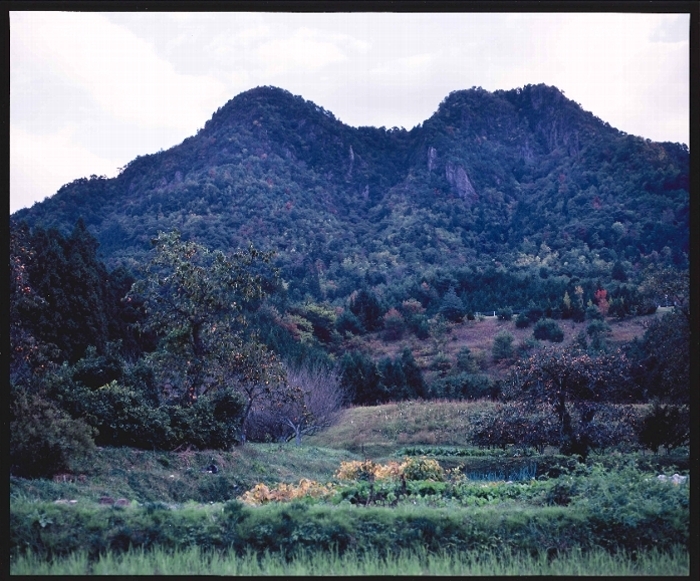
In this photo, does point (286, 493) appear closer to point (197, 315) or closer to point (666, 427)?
point (666, 427)

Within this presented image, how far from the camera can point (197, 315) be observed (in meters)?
16.2

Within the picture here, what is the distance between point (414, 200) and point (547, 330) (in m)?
25.6

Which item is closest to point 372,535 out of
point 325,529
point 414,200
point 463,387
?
point 325,529

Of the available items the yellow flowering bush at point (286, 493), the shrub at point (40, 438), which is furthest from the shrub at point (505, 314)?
the shrub at point (40, 438)

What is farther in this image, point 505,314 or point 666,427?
point 505,314

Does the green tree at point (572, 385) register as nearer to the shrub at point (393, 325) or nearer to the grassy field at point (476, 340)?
the grassy field at point (476, 340)

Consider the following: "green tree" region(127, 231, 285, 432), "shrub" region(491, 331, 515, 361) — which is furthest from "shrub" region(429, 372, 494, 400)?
"green tree" region(127, 231, 285, 432)

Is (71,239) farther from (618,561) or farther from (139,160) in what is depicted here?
(139,160)

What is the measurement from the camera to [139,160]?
189ft

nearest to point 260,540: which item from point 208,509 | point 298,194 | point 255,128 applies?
point 208,509

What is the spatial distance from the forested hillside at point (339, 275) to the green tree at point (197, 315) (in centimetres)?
6

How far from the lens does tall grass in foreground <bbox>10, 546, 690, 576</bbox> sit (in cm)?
660

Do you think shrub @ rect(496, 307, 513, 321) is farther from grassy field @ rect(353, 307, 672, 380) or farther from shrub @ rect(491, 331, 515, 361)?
shrub @ rect(491, 331, 515, 361)

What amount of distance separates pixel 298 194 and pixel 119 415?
4753 centimetres
